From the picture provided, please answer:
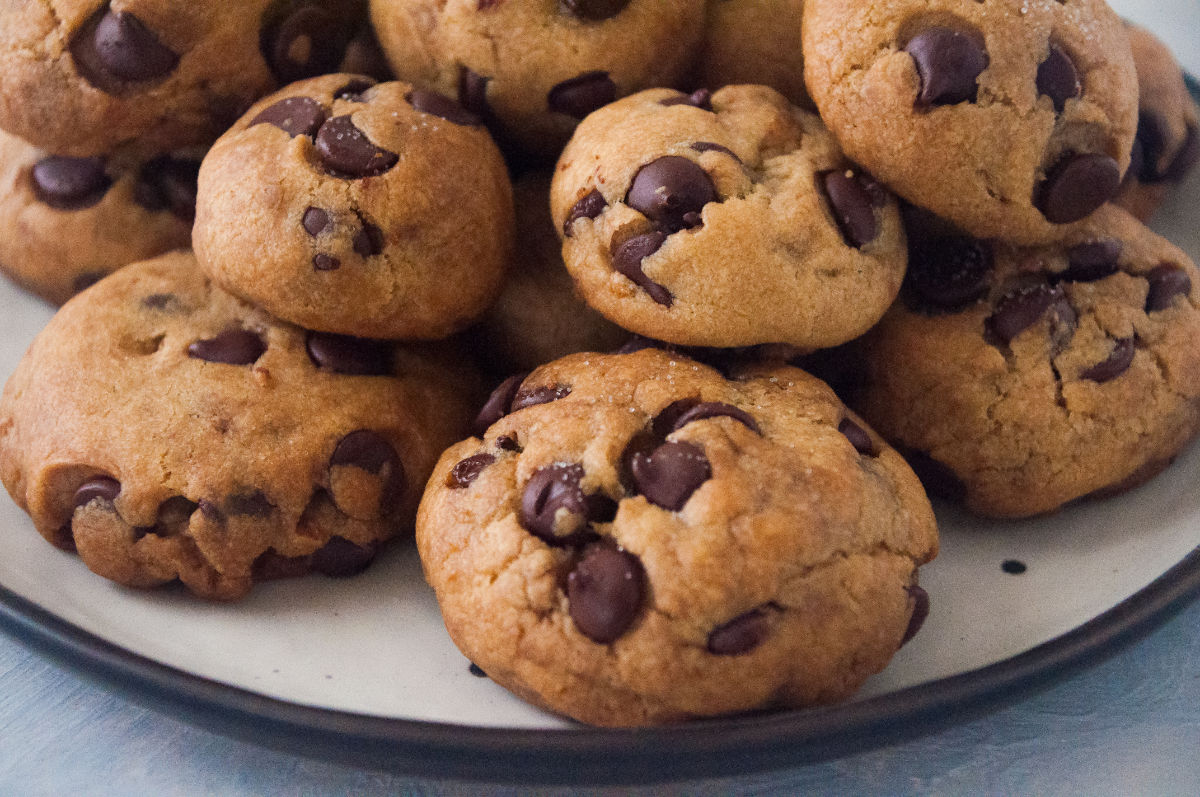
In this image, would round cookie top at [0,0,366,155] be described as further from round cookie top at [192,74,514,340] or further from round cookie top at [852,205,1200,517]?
round cookie top at [852,205,1200,517]

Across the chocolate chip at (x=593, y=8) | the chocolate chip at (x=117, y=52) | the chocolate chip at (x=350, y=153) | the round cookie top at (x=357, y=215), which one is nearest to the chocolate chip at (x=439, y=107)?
the round cookie top at (x=357, y=215)

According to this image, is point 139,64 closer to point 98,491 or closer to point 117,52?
point 117,52

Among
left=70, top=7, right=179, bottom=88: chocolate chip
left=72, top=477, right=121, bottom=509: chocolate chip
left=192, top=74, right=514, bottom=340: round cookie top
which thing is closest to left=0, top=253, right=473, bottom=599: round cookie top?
left=72, top=477, right=121, bottom=509: chocolate chip

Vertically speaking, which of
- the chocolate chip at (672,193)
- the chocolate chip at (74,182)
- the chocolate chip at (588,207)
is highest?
the chocolate chip at (672,193)

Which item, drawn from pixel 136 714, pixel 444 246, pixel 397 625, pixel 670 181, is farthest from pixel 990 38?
pixel 136 714

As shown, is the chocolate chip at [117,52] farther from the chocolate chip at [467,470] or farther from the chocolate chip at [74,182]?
the chocolate chip at [467,470]

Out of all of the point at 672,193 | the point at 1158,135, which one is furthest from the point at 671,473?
the point at 1158,135

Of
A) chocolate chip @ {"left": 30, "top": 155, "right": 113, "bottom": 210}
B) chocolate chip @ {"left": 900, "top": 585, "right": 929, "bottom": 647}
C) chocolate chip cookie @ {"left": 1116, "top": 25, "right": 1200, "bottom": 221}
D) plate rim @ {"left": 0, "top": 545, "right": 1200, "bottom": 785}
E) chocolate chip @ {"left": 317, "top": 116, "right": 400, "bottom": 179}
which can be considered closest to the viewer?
plate rim @ {"left": 0, "top": 545, "right": 1200, "bottom": 785}
